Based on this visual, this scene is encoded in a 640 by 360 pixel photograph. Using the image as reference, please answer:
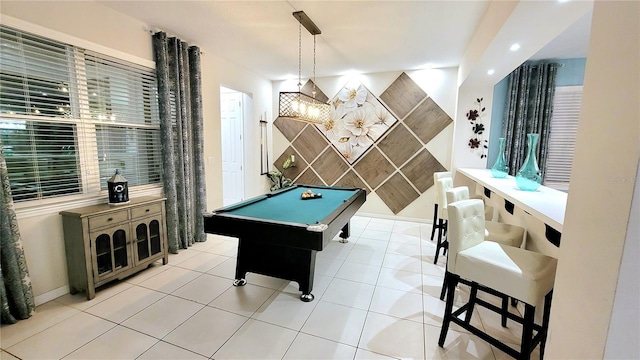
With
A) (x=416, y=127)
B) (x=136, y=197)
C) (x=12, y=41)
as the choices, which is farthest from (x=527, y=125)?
(x=12, y=41)

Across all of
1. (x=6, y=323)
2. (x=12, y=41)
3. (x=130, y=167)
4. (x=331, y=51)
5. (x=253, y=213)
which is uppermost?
(x=331, y=51)

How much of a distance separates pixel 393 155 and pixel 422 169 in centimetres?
61

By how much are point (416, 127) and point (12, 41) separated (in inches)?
207

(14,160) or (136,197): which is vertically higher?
(14,160)

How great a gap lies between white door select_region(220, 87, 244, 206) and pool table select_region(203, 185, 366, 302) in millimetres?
2537

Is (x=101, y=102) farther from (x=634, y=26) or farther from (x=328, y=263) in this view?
(x=634, y=26)

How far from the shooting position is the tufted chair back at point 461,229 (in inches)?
72.1

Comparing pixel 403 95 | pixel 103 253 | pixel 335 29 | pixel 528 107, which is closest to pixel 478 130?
pixel 528 107

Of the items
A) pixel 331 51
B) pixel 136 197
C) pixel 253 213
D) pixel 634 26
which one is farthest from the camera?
pixel 331 51

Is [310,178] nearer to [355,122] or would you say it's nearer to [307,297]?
[355,122]

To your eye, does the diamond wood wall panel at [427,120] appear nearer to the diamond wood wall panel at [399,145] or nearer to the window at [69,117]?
the diamond wood wall panel at [399,145]

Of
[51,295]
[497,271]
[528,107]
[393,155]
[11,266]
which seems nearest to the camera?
[497,271]

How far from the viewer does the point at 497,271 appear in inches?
63.9

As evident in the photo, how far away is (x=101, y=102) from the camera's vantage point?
2881mm
